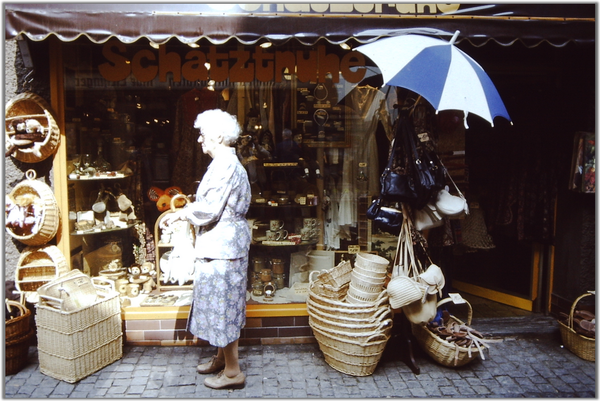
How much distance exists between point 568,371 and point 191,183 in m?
4.28

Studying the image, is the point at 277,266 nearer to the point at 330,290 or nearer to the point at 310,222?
the point at 310,222

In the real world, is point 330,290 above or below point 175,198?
below

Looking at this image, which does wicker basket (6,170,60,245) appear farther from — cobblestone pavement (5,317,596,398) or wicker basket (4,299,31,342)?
cobblestone pavement (5,317,596,398)

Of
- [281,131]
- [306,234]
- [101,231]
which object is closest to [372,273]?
[306,234]

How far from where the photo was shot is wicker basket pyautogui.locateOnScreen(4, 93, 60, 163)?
4078 mm

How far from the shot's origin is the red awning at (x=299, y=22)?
3.62 metres

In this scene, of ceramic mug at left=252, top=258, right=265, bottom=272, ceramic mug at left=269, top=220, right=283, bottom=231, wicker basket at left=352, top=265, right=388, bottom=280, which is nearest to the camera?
wicker basket at left=352, top=265, right=388, bottom=280

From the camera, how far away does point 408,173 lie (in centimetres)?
383

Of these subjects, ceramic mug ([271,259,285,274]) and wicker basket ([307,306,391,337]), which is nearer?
wicker basket ([307,306,391,337])

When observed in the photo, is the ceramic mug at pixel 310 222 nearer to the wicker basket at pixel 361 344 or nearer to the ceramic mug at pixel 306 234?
the ceramic mug at pixel 306 234

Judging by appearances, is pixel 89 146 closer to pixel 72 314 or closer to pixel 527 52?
pixel 72 314

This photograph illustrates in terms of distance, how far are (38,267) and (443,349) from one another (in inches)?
157

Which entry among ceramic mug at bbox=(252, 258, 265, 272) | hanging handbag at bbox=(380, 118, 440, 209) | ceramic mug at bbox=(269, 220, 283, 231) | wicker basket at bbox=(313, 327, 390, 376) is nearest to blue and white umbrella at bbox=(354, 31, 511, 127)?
hanging handbag at bbox=(380, 118, 440, 209)

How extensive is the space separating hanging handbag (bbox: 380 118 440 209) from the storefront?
1.12ft
